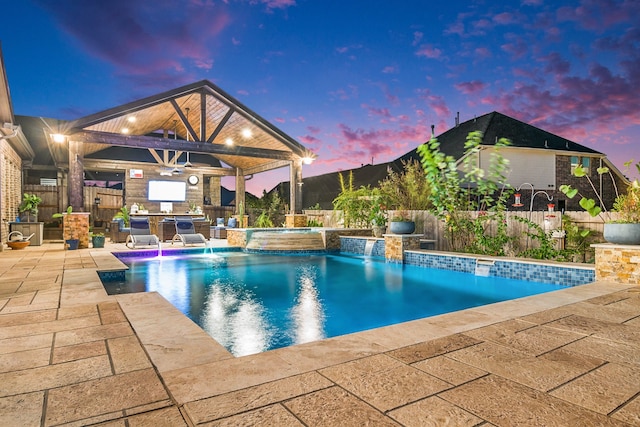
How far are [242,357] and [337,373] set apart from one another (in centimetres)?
62

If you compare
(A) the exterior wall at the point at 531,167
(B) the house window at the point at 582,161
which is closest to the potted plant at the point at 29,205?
(A) the exterior wall at the point at 531,167

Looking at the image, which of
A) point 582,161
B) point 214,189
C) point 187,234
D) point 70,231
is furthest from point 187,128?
point 582,161

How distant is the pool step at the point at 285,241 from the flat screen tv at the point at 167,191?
22.0 feet

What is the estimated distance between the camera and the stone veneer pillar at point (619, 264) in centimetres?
456

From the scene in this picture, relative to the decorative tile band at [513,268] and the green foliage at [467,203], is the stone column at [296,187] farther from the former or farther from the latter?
the green foliage at [467,203]

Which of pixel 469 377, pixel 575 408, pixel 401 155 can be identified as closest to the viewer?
pixel 575 408

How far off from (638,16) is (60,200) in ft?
63.7

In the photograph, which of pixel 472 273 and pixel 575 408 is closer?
pixel 575 408

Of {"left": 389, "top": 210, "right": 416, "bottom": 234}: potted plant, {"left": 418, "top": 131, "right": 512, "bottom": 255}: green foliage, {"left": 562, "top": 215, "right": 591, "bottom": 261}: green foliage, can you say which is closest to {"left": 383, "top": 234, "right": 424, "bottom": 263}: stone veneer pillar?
Result: {"left": 389, "top": 210, "right": 416, "bottom": 234}: potted plant

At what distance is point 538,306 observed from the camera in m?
3.55

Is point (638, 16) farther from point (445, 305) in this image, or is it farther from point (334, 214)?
point (445, 305)

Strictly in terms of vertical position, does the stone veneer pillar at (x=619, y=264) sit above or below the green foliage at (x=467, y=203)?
below

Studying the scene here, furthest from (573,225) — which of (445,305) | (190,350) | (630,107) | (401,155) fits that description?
(401,155)

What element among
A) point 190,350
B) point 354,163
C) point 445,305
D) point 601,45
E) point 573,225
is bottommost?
point 445,305
